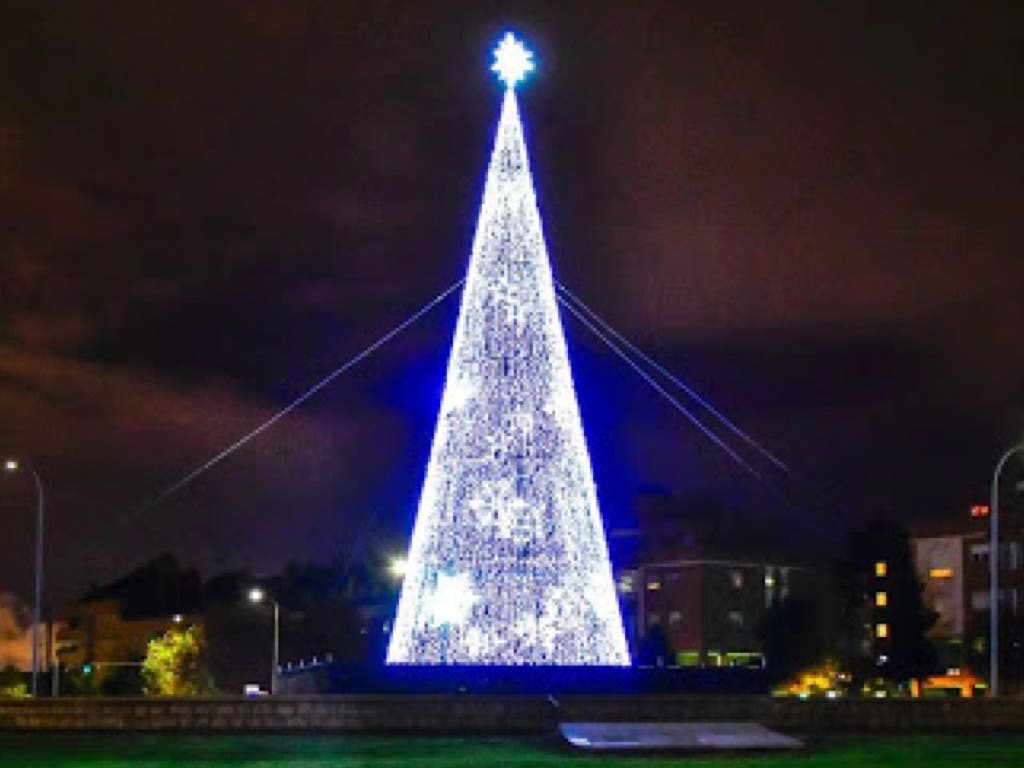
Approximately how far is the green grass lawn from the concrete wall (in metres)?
1.10

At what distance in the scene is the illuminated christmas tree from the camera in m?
40.3

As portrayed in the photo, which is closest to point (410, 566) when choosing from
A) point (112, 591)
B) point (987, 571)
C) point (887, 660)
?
point (887, 660)

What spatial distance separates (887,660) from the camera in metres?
94.5

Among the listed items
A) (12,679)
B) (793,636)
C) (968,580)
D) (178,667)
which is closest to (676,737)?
(178,667)

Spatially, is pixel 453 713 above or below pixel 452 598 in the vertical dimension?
below

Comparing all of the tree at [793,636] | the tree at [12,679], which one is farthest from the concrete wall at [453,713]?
the tree at [793,636]

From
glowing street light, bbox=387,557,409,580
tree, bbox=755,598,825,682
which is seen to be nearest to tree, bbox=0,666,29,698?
glowing street light, bbox=387,557,409,580

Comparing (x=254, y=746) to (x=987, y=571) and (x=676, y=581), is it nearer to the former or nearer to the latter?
(x=987, y=571)

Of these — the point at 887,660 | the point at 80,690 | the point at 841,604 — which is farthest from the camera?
the point at 841,604

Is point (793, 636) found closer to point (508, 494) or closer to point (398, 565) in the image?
point (398, 565)

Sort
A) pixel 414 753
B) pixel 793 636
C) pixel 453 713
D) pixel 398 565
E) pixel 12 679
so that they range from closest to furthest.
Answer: pixel 414 753 < pixel 453 713 < pixel 398 565 < pixel 12 679 < pixel 793 636

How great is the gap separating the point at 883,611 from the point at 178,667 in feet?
125

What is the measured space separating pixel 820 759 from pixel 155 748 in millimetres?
10952

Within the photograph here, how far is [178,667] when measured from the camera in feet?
293
